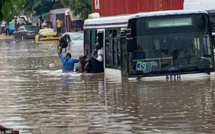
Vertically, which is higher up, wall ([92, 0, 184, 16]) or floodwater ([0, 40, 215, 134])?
wall ([92, 0, 184, 16])

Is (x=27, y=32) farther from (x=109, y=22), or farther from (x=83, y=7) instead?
(x=109, y=22)

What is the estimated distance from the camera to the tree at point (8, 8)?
919 cm

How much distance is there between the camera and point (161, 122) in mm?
14641

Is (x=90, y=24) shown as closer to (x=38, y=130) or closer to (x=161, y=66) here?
(x=161, y=66)

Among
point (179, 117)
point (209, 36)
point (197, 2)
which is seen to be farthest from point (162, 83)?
point (197, 2)

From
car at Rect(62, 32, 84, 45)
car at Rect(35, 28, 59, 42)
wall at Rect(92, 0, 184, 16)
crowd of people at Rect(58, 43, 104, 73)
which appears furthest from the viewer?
car at Rect(35, 28, 59, 42)

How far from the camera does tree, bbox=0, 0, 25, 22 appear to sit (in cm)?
919

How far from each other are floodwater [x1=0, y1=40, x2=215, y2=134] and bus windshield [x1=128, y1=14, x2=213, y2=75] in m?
0.63

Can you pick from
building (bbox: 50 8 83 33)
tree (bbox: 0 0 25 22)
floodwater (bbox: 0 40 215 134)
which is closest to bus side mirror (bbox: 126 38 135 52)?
floodwater (bbox: 0 40 215 134)

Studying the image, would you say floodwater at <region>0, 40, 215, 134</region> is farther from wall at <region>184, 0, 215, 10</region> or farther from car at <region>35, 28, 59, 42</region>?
car at <region>35, 28, 59, 42</region>

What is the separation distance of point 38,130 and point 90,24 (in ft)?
50.8

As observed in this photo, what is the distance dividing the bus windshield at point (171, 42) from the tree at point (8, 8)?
43.2 feet

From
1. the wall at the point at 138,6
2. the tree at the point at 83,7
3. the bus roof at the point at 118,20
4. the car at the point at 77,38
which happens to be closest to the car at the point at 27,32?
the tree at the point at 83,7

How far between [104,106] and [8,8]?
344 inches
